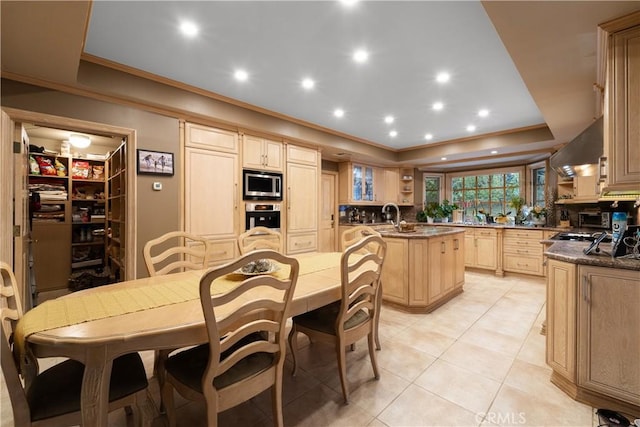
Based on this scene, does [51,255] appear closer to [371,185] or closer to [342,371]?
[342,371]

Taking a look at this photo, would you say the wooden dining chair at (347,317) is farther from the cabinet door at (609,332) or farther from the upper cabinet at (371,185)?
the upper cabinet at (371,185)

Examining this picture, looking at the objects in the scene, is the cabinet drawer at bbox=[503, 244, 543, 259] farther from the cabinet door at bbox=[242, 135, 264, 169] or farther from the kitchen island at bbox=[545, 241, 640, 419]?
the cabinet door at bbox=[242, 135, 264, 169]

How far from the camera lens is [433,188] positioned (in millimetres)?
6574

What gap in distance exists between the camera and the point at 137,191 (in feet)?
8.82

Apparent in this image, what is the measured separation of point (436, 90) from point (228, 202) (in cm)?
267

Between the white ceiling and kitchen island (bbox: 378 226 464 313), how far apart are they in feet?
5.29

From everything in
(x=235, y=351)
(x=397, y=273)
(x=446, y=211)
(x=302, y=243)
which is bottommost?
(x=397, y=273)

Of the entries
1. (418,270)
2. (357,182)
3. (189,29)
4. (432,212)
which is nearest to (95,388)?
(189,29)

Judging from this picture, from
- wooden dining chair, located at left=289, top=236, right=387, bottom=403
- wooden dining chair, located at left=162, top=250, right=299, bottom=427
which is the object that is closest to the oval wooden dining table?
wooden dining chair, located at left=162, top=250, right=299, bottom=427

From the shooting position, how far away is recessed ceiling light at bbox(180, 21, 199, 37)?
6.02 ft

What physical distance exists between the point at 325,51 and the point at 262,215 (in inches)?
85.9

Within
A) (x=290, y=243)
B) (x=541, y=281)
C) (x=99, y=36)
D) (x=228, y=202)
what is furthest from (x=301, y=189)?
(x=541, y=281)

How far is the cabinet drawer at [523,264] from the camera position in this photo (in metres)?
4.41

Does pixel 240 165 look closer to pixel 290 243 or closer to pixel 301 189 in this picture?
pixel 301 189
